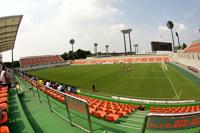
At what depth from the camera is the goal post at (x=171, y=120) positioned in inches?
112

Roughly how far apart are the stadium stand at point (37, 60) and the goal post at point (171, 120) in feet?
324

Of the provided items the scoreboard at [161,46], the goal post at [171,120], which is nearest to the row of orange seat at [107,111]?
the goal post at [171,120]

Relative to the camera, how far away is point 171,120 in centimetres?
291

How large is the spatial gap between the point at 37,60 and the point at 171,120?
4277 inches

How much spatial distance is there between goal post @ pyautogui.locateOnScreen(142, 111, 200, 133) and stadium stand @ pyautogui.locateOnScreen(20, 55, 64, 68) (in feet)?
324

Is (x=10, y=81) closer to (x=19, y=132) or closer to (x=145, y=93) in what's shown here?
(x=19, y=132)

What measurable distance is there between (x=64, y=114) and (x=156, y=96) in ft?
61.8

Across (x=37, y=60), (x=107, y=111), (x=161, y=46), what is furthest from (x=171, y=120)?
(x=37, y=60)

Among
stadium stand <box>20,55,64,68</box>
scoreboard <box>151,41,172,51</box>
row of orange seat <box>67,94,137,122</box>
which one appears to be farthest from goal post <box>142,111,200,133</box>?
stadium stand <box>20,55,64,68</box>

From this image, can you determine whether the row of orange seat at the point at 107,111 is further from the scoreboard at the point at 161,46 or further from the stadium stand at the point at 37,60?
the stadium stand at the point at 37,60

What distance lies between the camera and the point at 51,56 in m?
116

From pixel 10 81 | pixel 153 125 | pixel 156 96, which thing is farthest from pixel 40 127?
pixel 156 96

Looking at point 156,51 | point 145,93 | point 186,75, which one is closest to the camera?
point 145,93

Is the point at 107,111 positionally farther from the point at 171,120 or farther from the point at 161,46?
the point at 161,46
